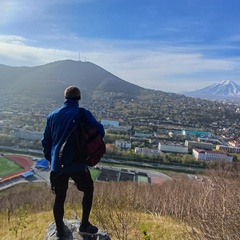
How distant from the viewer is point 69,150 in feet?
7.20

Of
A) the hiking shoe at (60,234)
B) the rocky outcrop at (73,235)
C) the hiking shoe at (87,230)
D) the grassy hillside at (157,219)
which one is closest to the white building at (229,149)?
the grassy hillside at (157,219)

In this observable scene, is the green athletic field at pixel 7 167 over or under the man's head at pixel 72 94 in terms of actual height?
under

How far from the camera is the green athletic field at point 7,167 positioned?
18.6 metres

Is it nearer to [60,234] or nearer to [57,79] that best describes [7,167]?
[60,234]

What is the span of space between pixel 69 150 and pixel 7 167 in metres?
19.5

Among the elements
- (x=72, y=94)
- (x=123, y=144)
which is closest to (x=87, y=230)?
(x=72, y=94)

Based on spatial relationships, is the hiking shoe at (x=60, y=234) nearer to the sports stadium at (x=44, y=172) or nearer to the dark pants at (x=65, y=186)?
the dark pants at (x=65, y=186)

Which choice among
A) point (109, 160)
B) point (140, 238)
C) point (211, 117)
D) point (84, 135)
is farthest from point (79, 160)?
point (211, 117)

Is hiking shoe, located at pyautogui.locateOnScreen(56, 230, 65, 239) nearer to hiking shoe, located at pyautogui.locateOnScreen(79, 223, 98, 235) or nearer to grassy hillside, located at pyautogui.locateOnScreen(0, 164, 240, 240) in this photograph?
hiking shoe, located at pyautogui.locateOnScreen(79, 223, 98, 235)

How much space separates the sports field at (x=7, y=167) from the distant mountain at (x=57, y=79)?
48253 millimetres

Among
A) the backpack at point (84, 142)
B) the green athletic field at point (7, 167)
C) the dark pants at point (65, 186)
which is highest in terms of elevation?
the backpack at point (84, 142)

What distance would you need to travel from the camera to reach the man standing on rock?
2.22 m

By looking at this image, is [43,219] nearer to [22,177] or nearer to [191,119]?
[22,177]

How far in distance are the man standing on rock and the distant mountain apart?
222 feet
